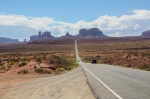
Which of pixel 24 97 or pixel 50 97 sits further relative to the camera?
pixel 24 97

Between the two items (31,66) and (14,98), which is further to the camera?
(31,66)

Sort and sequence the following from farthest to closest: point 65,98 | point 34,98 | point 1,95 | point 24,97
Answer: point 1,95
point 24,97
point 34,98
point 65,98

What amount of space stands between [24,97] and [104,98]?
24.3 ft

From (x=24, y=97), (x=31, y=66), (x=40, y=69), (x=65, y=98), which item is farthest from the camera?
(x=31, y=66)

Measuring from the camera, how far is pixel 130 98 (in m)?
12.5

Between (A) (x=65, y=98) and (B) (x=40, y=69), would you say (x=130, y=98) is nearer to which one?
(A) (x=65, y=98)

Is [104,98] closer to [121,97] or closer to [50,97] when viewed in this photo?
[121,97]

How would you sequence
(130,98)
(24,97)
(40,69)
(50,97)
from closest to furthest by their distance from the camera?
1. (130,98)
2. (50,97)
3. (24,97)
4. (40,69)

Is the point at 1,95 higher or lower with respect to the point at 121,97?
lower

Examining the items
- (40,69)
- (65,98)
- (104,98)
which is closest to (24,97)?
(65,98)

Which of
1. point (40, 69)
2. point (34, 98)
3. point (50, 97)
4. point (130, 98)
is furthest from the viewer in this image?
point (40, 69)

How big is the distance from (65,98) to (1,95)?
746cm

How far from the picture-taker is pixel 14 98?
19234 millimetres

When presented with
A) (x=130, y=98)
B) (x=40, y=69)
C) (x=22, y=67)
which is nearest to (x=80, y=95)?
(x=130, y=98)
